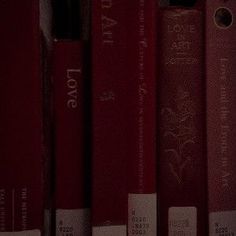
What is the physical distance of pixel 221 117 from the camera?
0.57 m

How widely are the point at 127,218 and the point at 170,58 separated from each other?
0.70ft

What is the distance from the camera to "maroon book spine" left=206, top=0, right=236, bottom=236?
56 centimetres

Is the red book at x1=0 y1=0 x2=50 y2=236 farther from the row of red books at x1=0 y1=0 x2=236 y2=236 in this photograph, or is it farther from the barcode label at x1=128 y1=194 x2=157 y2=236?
the barcode label at x1=128 y1=194 x2=157 y2=236

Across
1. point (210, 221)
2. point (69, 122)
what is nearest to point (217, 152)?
point (210, 221)

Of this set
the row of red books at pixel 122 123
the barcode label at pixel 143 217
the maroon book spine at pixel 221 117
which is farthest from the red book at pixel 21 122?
the maroon book spine at pixel 221 117

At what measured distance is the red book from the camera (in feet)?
1.65

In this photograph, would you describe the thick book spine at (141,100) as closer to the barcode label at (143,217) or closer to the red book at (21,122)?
the barcode label at (143,217)

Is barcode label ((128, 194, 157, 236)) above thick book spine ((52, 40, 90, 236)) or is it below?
below

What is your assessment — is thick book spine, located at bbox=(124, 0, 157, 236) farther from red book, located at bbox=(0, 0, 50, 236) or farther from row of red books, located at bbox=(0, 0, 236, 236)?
red book, located at bbox=(0, 0, 50, 236)

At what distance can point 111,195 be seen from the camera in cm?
53

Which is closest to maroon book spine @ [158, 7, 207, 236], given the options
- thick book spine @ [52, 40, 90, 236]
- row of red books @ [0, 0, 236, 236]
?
row of red books @ [0, 0, 236, 236]

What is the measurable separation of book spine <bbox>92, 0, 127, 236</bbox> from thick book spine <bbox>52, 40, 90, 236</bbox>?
3 centimetres

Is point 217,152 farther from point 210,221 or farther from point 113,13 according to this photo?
point 113,13

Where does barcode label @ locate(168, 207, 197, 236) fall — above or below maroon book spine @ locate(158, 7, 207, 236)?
below
